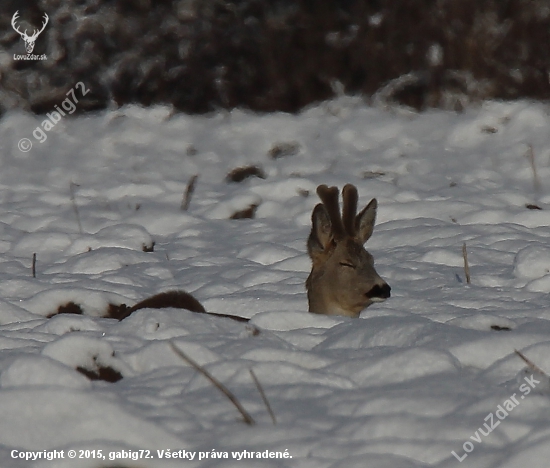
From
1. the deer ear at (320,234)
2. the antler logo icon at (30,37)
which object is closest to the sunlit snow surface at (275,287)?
the deer ear at (320,234)

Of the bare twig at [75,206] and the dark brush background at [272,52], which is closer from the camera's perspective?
the bare twig at [75,206]

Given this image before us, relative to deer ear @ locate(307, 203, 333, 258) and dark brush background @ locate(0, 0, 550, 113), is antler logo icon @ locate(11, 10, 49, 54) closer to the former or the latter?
dark brush background @ locate(0, 0, 550, 113)

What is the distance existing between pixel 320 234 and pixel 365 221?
0.21m

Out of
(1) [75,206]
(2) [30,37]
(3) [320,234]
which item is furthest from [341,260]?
(2) [30,37]

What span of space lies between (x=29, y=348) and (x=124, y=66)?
5.97 meters

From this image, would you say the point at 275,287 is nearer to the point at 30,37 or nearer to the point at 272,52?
the point at 272,52

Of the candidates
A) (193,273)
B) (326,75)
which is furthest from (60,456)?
(326,75)

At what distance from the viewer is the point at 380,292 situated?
383 centimetres

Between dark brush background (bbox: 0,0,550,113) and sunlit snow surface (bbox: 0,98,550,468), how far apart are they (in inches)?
9.8

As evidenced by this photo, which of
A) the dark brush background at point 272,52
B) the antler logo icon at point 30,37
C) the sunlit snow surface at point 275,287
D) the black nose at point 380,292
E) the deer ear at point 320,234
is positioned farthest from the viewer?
the antler logo icon at point 30,37

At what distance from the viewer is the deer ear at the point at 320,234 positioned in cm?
416

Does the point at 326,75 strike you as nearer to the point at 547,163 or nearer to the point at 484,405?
the point at 547,163

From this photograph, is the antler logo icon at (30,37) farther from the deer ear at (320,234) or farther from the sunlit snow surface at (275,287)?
the deer ear at (320,234)

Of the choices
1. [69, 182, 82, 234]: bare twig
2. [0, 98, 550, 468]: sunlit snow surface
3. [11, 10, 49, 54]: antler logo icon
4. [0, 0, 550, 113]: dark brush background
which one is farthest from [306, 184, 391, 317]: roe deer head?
[11, 10, 49, 54]: antler logo icon
